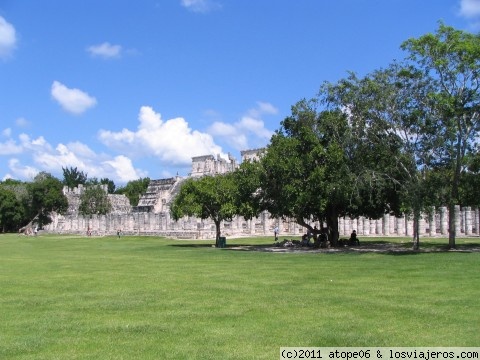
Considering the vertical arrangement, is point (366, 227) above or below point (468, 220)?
below

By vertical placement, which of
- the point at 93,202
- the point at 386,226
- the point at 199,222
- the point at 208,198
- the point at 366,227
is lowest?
the point at 366,227

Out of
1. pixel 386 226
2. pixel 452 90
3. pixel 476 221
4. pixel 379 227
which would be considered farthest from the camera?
pixel 379 227

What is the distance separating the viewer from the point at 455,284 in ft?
47.2

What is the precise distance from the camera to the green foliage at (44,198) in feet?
284

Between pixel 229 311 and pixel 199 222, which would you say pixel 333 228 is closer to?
pixel 229 311

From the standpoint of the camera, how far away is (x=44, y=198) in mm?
86375

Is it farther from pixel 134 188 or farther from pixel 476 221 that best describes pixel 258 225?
pixel 134 188

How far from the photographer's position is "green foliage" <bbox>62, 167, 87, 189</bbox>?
462 feet

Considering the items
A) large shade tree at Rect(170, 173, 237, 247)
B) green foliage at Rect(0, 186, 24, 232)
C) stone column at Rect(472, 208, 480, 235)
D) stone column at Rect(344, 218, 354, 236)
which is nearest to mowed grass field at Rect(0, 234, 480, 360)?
large shade tree at Rect(170, 173, 237, 247)

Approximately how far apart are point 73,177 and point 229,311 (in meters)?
139

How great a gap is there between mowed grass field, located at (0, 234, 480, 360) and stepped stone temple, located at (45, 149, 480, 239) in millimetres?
21168

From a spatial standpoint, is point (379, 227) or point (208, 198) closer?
point (208, 198)

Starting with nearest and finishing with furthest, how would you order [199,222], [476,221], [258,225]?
[476,221] → [258,225] → [199,222]

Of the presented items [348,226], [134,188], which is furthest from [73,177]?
[348,226]
